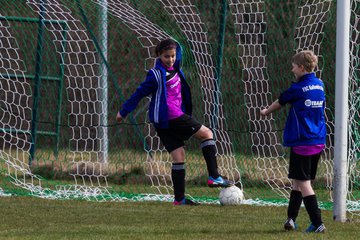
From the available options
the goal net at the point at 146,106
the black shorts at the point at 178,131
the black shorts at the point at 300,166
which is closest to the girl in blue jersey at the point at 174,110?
the black shorts at the point at 178,131

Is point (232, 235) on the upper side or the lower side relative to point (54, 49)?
lower

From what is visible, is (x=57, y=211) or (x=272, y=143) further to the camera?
(x=272, y=143)

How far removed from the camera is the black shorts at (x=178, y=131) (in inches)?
369

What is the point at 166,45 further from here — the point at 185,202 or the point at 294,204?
the point at 294,204

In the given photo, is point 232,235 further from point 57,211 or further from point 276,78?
point 276,78

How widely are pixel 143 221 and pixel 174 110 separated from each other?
1462 mm

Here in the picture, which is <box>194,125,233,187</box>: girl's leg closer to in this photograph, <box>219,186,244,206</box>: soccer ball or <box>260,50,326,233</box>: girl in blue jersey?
<box>219,186,244,206</box>: soccer ball

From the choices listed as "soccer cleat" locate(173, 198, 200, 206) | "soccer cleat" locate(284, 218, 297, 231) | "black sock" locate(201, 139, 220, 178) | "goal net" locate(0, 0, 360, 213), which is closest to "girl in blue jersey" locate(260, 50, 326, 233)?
"soccer cleat" locate(284, 218, 297, 231)

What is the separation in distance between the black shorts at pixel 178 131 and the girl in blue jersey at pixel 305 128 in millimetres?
1915

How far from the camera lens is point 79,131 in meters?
12.0

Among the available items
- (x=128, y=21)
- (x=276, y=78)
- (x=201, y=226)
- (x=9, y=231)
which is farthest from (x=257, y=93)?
(x=9, y=231)

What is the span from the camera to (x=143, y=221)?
827 cm

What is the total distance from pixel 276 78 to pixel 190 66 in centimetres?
113

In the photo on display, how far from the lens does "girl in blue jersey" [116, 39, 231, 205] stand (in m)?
9.23
